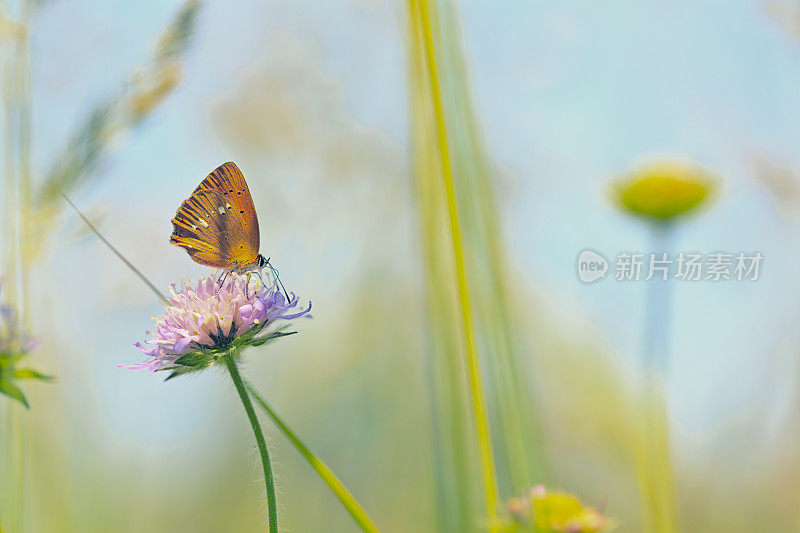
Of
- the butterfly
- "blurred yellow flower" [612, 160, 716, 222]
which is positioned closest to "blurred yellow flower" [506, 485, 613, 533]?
the butterfly

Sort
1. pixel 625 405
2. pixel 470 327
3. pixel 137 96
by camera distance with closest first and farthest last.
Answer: pixel 470 327 → pixel 137 96 → pixel 625 405

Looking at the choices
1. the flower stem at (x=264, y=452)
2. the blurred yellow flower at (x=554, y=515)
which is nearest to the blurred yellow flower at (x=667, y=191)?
the blurred yellow flower at (x=554, y=515)

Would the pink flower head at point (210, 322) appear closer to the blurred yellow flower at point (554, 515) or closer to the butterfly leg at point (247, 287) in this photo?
the butterfly leg at point (247, 287)

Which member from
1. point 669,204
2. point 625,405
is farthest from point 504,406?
point 625,405

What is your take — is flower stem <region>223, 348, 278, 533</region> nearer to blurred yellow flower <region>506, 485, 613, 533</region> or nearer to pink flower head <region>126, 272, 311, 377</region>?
pink flower head <region>126, 272, 311, 377</region>

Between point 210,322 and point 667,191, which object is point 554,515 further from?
point 667,191

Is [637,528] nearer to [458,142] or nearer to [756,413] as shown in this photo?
[756,413]
